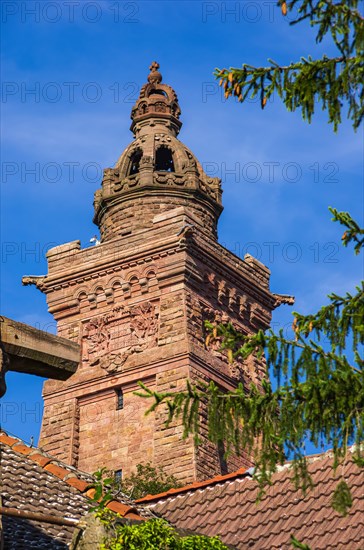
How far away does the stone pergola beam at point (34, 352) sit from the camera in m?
12.2

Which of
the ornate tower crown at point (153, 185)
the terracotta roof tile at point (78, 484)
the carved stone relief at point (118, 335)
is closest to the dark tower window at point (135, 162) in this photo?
the ornate tower crown at point (153, 185)

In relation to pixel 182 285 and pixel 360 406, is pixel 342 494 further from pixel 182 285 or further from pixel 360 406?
pixel 182 285

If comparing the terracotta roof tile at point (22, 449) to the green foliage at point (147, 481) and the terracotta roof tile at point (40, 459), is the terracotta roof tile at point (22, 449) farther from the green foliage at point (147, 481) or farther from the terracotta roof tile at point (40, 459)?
the green foliage at point (147, 481)

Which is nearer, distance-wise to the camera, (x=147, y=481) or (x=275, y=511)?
(x=275, y=511)

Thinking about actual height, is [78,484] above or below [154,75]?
below

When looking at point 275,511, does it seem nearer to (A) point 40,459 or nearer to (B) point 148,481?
(A) point 40,459

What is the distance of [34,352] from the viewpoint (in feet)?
40.4

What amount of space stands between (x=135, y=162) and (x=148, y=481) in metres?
14.2

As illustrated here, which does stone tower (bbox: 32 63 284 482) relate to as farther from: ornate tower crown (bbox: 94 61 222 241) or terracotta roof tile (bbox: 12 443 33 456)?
terracotta roof tile (bbox: 12 443 33 456)

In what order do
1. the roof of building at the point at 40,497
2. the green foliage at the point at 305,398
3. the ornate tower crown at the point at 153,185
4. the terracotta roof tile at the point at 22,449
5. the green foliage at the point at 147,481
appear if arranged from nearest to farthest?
the green foliage at the point at 305,398 < the roof of building at the point at 40,497 < the terracotta roof tile at the point at 22,449 < the green foliage at the point at 147,481 < the ornate tower crown at the point at 153,185

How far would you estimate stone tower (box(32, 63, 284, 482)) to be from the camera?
39.2m

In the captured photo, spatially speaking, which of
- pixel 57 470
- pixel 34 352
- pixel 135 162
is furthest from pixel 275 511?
pixel 135 162

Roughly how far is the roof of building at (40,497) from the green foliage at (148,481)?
1630cm

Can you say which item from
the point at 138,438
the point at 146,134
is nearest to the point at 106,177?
the point at 146,134
